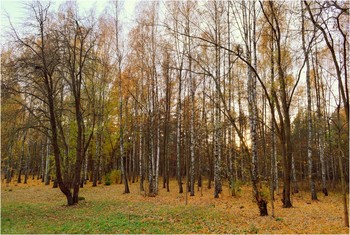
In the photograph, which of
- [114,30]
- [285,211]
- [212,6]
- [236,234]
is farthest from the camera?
[114,30]

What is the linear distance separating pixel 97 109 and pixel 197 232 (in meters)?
18.2

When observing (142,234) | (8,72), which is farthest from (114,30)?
(142,234)

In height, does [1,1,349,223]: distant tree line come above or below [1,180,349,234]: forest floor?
above

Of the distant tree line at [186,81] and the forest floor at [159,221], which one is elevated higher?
the distant tree line at [186,81]

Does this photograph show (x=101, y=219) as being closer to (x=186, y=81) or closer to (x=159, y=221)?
(x=159, y=221)

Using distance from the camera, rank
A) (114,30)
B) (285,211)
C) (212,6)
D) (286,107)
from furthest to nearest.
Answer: (114,30) → (212,6) → (285,211) → (286,107)

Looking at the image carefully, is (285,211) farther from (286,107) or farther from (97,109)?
(97,109)

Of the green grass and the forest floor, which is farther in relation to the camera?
the green grass

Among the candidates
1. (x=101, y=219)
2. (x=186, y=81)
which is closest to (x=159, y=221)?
(x=101, y=219)

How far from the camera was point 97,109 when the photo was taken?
23328 mm

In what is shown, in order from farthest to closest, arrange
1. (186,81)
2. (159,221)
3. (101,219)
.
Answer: (186,81)
(101,219)
(159,221)

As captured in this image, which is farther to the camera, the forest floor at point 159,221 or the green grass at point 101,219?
the green grass at point 101,219

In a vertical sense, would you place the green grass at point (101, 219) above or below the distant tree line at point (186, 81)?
below

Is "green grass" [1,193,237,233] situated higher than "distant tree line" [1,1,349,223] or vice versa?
"distant tree line" [1,1,349,223]
